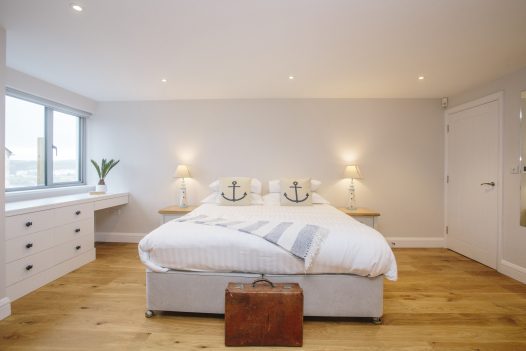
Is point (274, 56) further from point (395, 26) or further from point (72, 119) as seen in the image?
point (72, 119)

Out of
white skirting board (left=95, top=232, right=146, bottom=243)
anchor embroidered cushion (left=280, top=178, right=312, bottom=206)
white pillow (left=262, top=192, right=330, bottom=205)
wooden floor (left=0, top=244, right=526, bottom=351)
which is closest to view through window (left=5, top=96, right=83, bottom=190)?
white skirting board (left=95, top=232, right=146, bottom=243)

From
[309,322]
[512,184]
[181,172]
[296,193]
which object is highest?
[181,172]

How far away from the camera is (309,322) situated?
1883 mm

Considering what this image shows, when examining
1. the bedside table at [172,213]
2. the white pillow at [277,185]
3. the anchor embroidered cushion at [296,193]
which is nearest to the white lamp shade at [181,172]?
the bedside table at [172,213]

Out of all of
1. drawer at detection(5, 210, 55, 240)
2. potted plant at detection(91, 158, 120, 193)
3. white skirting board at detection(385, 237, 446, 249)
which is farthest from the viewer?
Result: white skirting board at detection(385, 237, 446, 249)

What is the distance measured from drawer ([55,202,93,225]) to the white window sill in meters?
0.58

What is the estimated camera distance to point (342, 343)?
1662 mm

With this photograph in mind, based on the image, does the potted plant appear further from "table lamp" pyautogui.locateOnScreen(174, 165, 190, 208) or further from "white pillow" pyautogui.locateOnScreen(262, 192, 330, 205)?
"white pillow" pyautogui.locateOnScreen(262, 192, 330, 205)

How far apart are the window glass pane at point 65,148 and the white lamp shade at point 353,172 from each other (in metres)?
4.17

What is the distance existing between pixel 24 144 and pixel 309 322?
12.5 feet

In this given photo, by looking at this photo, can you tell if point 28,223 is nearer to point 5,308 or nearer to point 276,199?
point 5,308

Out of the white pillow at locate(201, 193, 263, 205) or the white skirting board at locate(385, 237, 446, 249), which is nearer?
the white pillow at locate(201, 193, 263, 205)

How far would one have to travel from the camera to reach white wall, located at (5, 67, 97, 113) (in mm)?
2734

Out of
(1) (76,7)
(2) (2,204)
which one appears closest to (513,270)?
(1) (76,7)
